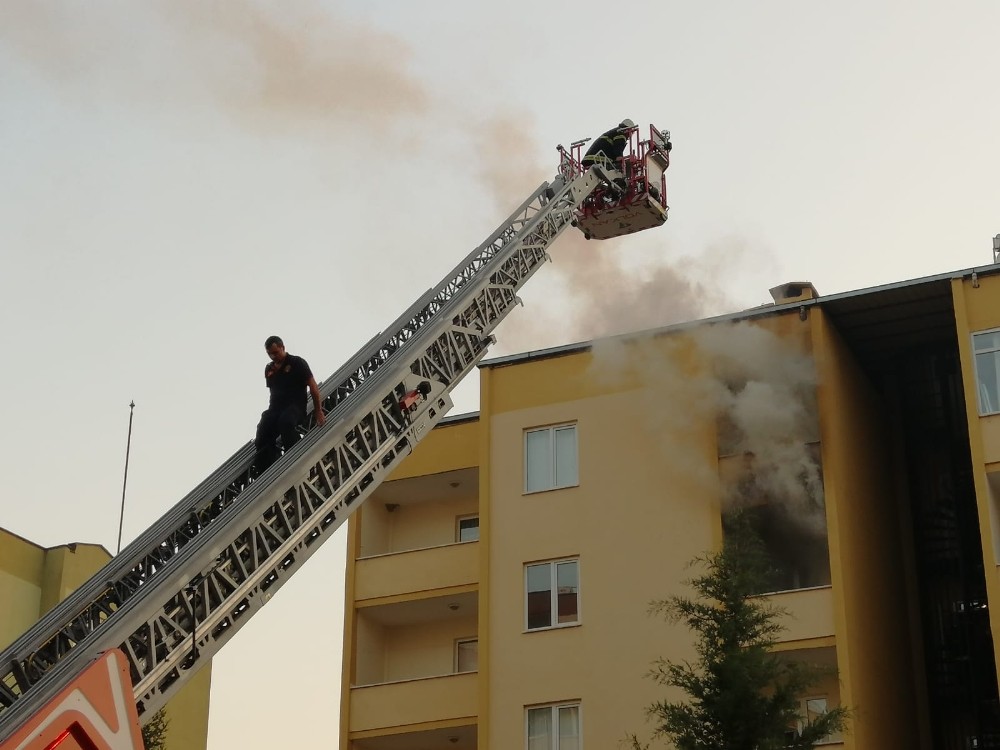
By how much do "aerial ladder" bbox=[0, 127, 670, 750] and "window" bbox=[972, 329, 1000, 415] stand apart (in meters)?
11.3

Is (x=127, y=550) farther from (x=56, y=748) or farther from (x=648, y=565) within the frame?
(x=648, y=565)

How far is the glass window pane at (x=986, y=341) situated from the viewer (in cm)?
2792

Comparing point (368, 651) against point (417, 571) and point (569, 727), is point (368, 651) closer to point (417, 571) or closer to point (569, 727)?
point (417, 571)

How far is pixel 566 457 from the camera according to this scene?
101 ft

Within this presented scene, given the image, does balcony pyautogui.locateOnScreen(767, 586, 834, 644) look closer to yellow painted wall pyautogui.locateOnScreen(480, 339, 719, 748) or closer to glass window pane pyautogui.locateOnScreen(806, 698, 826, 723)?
glass window pane pyautogui.locateOnScreen(806, 698, 826, 723)

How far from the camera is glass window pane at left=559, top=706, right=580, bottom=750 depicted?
28312 millimetres

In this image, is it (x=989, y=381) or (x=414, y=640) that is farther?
(x=414, y=640)

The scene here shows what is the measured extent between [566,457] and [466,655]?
5141 millimetres

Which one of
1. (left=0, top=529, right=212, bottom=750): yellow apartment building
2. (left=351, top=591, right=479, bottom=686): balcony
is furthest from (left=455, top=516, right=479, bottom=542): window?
(left=0, top=529, right=212, bottom=750): yellow apartment building

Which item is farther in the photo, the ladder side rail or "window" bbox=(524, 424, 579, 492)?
"window" bbox=(524, 424, 579, 492)

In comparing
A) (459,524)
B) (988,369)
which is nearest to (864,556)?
(988,369)

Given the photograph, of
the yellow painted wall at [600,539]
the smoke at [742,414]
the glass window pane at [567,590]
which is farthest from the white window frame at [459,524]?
the smoke at [742,414]

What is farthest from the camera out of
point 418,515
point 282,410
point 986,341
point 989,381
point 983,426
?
point 418,515

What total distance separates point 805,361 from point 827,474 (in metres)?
2.28
